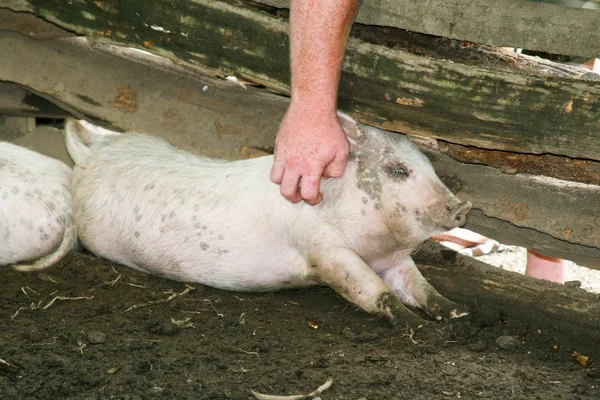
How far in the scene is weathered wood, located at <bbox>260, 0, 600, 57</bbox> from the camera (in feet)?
8.50

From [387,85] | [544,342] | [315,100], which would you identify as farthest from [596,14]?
[544,342]

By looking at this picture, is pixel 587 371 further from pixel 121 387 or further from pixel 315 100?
pixel 121 387

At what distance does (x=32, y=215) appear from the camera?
3.43 m

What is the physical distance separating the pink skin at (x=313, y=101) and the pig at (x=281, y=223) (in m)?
0.21

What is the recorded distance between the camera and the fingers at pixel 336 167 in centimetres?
282

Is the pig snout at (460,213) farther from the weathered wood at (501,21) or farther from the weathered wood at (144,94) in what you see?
the weathered wood at (144,94)

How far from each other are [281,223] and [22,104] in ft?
6.75

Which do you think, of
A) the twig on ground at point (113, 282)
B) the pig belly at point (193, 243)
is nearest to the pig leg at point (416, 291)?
the pig belly at point (193, 243)

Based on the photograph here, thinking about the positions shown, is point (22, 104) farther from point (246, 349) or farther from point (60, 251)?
point (246, 349)

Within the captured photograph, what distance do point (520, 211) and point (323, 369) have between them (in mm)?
1139

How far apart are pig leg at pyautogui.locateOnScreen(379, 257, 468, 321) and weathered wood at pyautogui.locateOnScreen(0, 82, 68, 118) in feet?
7.30

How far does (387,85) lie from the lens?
116 inches

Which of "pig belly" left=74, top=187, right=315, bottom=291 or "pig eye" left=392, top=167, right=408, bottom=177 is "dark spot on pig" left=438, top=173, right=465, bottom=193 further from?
"pig belly" left=74, top=187, right=315, bottom=291

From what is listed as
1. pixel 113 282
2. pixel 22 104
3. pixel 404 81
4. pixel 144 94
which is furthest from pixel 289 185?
pixel 22 104
